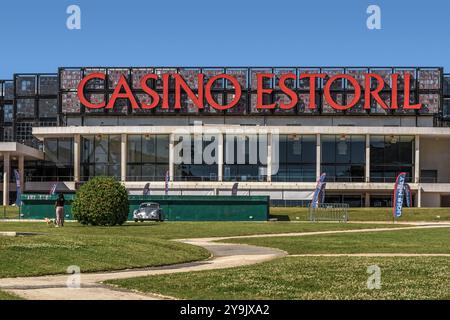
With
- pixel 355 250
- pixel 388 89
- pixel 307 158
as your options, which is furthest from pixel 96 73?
pixel 355 250

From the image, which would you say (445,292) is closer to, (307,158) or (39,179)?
(307,158)

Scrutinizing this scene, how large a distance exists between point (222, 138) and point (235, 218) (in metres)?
34.5

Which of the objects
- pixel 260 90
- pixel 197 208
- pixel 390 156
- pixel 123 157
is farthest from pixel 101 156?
pixel 197 208

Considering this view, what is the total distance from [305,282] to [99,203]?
29.1m

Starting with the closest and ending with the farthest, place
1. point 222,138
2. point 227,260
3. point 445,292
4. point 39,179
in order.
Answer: point 445,292 → point 227,260 → point 222,138 → point 39,179

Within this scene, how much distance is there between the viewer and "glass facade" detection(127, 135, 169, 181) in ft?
319

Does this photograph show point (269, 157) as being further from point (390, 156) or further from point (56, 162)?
point (56, 162)

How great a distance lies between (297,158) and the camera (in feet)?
316

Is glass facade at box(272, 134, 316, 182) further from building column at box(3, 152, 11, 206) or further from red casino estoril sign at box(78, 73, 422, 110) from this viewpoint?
building column at box(3, 152, 11, 206)

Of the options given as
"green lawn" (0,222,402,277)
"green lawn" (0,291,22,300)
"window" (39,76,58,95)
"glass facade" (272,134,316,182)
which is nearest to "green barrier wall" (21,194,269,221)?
"green lawn" (0,222,402,277)

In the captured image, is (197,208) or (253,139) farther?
(253,139)

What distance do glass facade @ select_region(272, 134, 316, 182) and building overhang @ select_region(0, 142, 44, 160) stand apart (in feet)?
98.4

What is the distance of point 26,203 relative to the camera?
61.8 meters

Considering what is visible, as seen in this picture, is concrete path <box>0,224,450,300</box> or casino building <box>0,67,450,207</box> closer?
concrete path <box>0,224,450,300</box>
